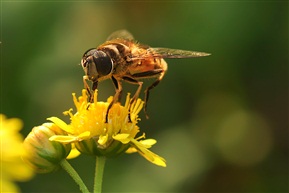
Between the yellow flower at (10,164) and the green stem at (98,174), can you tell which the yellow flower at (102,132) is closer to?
the green stem at (98,174)

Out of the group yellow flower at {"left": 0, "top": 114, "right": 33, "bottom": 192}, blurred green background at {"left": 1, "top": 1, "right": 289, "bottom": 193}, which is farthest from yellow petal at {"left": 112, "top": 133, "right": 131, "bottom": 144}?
blurred green background at {"left": 1, "top": 1, "right": 289, "bottom": 193}

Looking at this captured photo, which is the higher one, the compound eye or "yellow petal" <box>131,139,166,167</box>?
the compound eye

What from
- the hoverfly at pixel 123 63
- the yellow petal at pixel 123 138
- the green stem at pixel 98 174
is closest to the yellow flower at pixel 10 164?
the green stem at pixel 98 174

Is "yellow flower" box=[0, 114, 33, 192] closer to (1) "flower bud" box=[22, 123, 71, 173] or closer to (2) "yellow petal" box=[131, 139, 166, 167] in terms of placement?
(1) "flower bud" box=[22, 123, 71, 173]

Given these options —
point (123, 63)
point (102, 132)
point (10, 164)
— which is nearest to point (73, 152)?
point (102, 132)

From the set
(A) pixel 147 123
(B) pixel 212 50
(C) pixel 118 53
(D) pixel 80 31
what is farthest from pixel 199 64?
(C) pixel 118 53

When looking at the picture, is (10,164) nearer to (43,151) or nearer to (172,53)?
(43,151)

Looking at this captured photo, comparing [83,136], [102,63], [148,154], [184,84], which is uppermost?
[102,63]

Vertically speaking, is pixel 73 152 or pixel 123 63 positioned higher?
pixel 123 63
